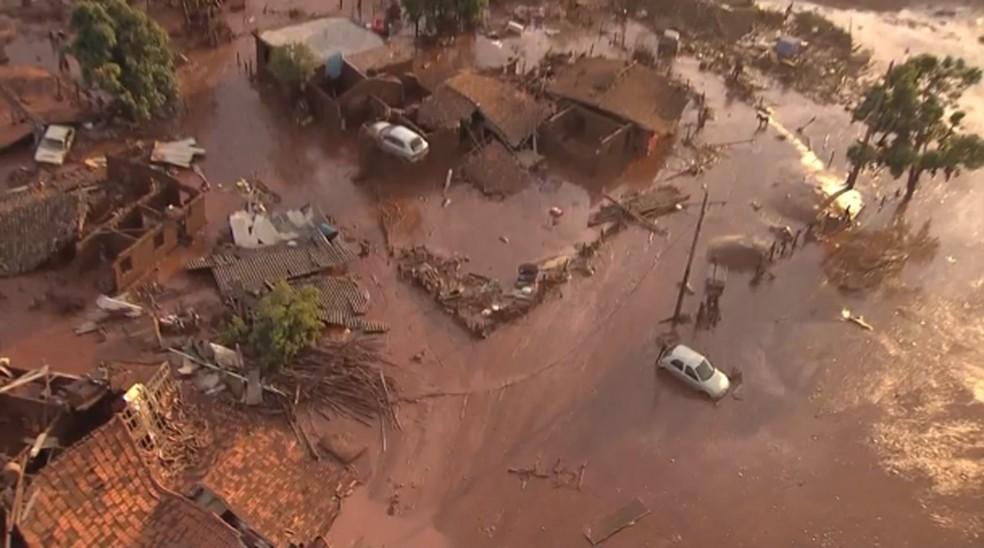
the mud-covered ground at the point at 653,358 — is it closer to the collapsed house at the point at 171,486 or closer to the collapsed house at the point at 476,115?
the collapsed house at the point at 171,486

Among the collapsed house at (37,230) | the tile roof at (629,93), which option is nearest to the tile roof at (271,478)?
the collapsed house at (37,230)

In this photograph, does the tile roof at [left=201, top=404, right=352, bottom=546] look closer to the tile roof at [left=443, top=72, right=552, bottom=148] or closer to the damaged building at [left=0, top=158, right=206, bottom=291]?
the damaged building at [left=0, top=158, right=206, bottom=291]

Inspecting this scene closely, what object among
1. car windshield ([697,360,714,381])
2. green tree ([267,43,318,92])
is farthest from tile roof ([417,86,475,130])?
car windshield ([697,360,714,381])

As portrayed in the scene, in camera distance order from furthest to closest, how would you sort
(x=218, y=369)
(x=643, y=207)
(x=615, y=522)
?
(x=643, y=207) → (x=218, y=369) → (x=615, y=522)

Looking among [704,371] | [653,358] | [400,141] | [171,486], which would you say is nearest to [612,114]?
[400,141]

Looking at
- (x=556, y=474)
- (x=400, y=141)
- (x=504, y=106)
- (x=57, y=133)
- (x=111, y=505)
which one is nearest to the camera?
(x=111, y=505)

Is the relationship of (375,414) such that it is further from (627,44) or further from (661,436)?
(627,44)

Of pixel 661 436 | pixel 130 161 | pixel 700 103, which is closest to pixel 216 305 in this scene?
pixel 130 161

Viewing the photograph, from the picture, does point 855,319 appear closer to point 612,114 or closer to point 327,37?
point 612,114
